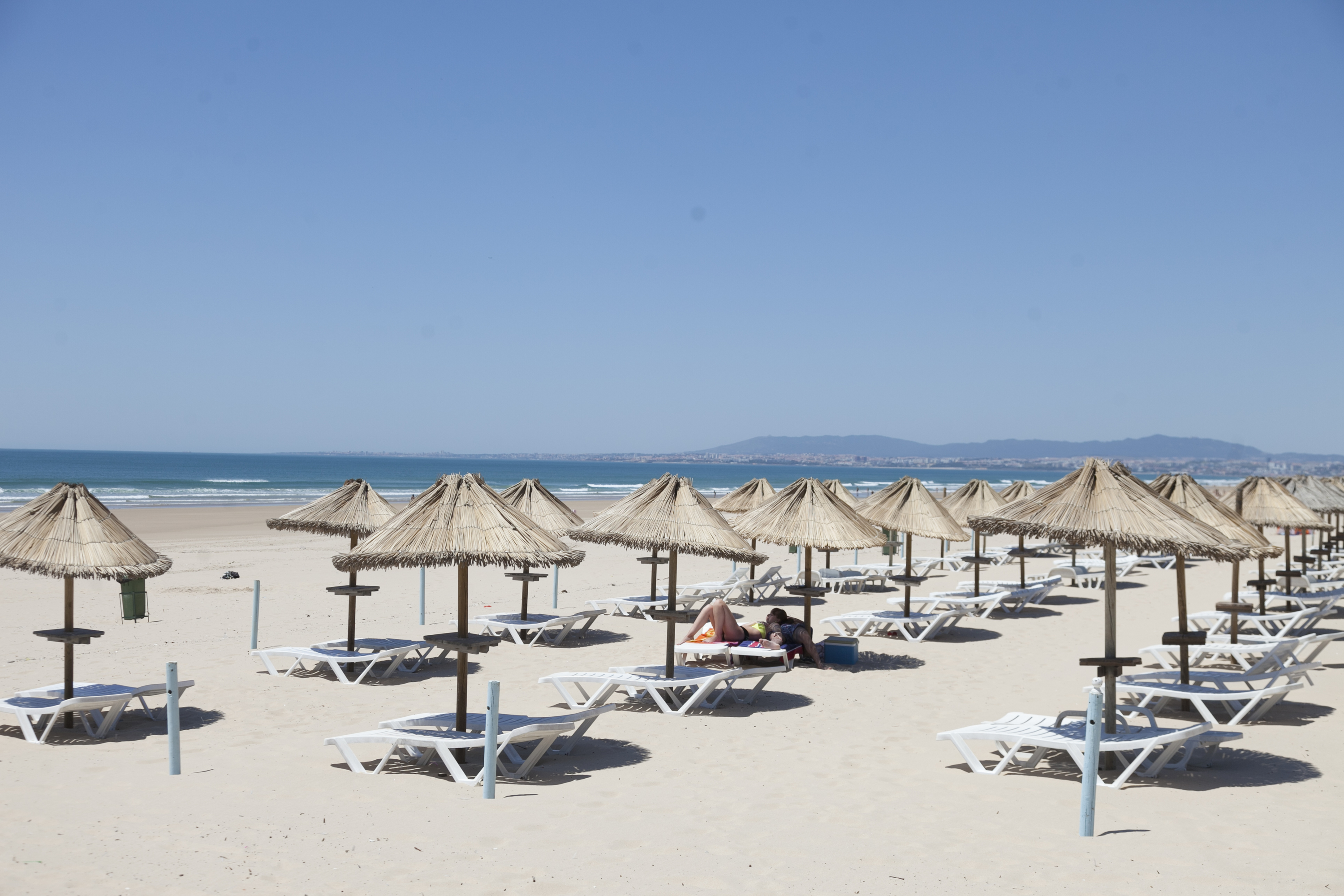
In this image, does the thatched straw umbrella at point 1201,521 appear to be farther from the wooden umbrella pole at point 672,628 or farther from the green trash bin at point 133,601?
the green trash bin at point 133,601

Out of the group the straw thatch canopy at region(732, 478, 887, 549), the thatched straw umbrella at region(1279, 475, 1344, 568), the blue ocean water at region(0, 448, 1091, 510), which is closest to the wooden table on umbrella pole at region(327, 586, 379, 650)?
the straw thatch canopy at region(732, 478, 887, 549)

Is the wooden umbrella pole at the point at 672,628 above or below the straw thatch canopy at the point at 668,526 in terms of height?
below

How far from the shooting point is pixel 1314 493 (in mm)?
16203

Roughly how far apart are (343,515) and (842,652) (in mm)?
5514

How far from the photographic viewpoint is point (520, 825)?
5.45 m

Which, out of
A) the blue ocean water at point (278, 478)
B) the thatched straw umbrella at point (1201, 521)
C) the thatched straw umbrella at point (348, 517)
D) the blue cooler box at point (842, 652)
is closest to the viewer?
the thatched straw umbrella at point (1201, 521)

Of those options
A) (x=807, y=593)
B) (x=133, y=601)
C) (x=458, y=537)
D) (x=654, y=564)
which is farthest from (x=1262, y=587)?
(x=133, y=601)

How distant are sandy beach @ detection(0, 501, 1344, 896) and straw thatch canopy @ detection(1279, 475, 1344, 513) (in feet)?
18.3

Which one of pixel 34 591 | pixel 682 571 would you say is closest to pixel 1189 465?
pixel 682 571

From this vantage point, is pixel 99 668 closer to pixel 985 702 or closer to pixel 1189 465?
pixel 985 702

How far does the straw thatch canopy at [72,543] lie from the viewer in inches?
290

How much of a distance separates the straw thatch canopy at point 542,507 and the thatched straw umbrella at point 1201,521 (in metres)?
6.97

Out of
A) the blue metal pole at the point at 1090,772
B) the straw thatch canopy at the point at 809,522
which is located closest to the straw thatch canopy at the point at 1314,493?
the straw thatch canopy at the point at 809,522

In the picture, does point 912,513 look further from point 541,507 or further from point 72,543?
point 72,543
